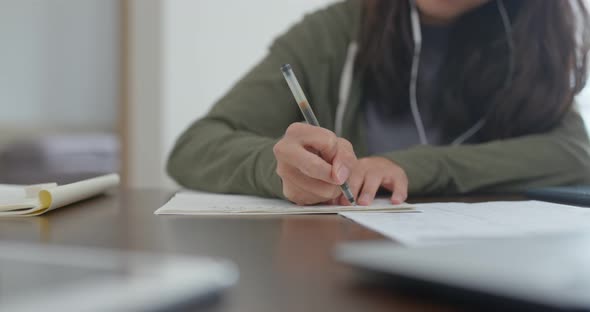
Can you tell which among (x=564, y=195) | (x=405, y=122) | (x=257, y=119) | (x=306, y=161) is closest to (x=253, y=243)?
(x=306, y=161)

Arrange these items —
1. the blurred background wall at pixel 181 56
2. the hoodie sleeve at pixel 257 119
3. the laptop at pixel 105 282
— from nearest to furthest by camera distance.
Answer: the laptop at pixel 105 282
the hoodie sleeve at pixel 257 119
the blurred background wall at pixel 181 56

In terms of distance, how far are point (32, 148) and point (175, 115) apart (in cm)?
94

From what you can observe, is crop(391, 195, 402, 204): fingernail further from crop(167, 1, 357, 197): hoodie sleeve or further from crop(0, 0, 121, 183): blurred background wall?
crop(0, 0, 121, 183): blurred background wall

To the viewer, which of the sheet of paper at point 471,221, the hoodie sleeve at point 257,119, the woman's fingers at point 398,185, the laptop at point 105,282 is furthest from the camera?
the hoodie sleeve at point 257,119

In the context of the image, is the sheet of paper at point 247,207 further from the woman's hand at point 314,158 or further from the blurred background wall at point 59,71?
the blurred background wall at point 59,71

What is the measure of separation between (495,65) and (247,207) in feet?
2.15

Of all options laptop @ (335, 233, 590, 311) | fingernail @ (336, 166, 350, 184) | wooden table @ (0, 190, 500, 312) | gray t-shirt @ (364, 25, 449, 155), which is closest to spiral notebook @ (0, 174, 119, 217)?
wooden table @ (0, 190, 500, 312)

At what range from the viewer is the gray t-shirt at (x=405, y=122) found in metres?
1.14

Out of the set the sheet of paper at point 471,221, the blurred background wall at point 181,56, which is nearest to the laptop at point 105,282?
the sheet of paper at point 471,221

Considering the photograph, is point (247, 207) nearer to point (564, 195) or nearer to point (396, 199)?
point (396, 199)

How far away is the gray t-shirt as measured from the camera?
1142 millimetres

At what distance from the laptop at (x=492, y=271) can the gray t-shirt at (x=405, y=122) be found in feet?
2.58

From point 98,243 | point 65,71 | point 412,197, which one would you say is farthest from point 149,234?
point 65,71

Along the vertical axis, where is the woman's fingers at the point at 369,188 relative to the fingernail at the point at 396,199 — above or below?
above
